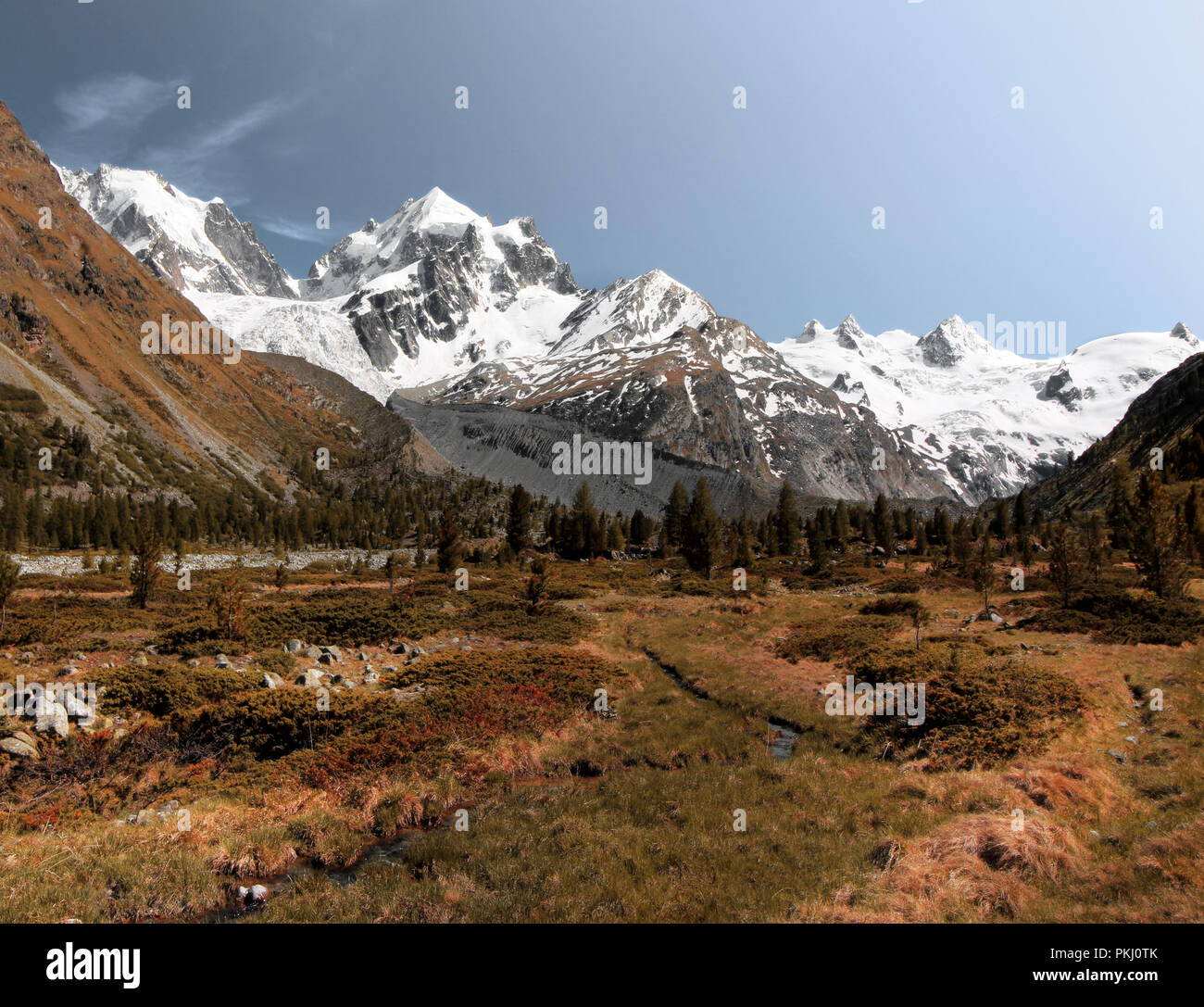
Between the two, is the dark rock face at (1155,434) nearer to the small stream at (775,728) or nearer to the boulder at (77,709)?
the small stream at (775,728)

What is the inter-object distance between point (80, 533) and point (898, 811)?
140m

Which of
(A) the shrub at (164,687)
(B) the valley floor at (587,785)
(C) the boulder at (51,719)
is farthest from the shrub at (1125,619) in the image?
(C) the boulder at (51,719)

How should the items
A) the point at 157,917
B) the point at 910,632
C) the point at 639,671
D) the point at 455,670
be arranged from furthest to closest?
1. the point at 910,632
2. the point at 639,671
3. the point at 455,670
4. the point at 157,917

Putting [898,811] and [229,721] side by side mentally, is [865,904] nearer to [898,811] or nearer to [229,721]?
[898,811]

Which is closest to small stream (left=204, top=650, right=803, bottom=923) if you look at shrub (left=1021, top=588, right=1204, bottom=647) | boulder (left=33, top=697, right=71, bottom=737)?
boulder (left=33, top=697, right=71, bottom=737)

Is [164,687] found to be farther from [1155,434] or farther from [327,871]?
[1155,434]

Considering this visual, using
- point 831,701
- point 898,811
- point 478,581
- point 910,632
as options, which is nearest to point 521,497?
point 478,581

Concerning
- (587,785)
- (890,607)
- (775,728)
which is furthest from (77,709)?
(890,607)

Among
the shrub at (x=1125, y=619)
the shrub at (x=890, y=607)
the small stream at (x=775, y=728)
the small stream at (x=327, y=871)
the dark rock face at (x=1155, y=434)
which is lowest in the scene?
the small stream at (x=775, y=728)

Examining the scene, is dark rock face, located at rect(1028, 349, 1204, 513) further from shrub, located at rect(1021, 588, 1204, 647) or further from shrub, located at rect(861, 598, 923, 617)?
shrub, located at rect(1021, 588, 1204, 647)

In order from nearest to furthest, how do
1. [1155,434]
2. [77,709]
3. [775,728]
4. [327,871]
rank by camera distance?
[327,871]
[77,709]
[775,728]
[1155,434]

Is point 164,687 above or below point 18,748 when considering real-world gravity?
above

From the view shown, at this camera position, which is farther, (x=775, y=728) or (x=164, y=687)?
(x=775, y=728)
